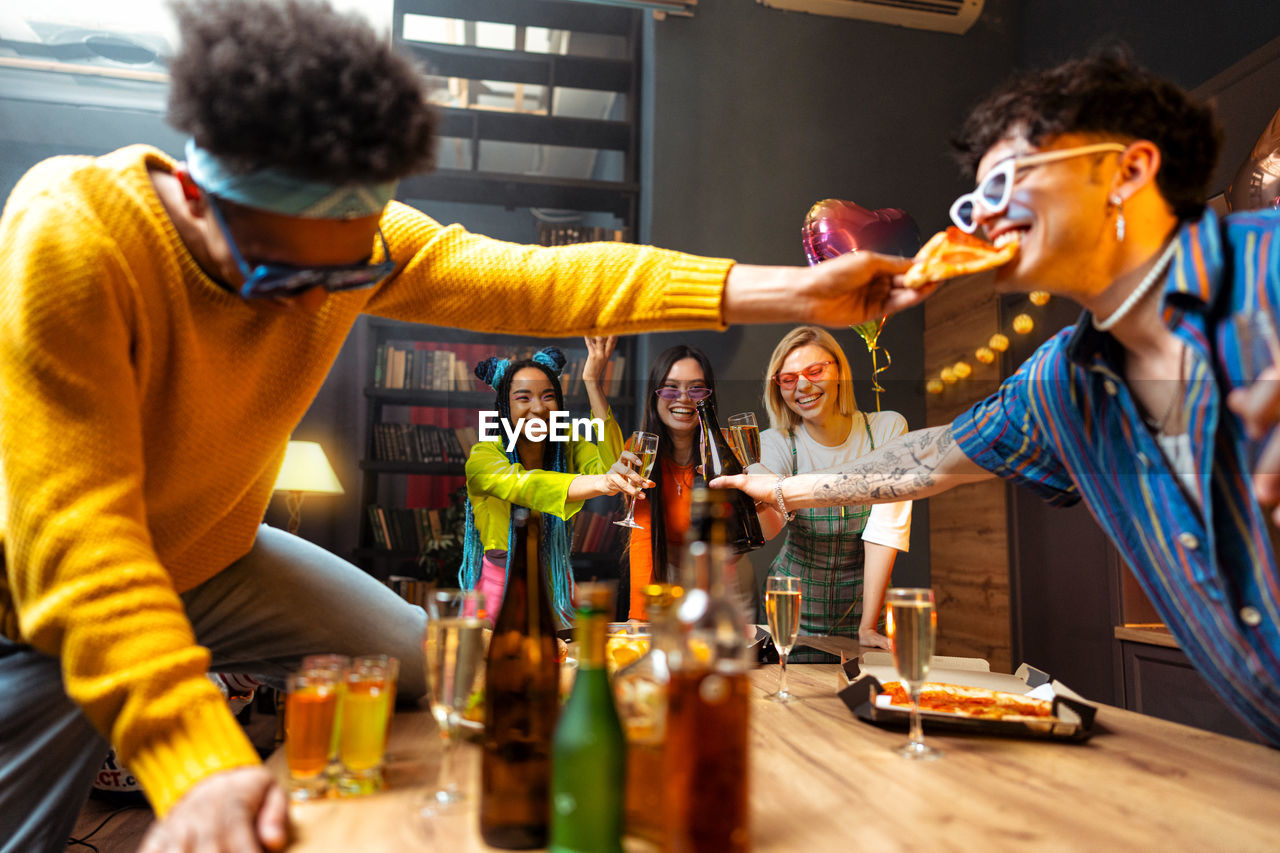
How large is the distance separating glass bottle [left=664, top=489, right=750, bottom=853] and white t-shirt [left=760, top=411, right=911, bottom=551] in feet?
6.49

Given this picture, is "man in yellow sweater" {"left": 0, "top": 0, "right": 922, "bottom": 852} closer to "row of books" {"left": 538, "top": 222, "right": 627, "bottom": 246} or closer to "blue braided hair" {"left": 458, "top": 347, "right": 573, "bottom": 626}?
"blue braided hair" {"left": 458, "top": 347, "right": 573, "bottom": 626}

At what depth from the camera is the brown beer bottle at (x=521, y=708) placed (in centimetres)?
65

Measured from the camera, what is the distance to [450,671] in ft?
2.43

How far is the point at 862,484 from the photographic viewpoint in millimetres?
1516

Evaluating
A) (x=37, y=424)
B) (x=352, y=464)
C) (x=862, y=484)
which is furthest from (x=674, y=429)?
(x=352, y=464)

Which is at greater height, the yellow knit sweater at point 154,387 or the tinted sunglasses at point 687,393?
the tinted sunglasses at point 687,393

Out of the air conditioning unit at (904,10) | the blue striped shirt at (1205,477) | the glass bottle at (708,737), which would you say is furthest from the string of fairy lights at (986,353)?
the glass bottle at (708,737)

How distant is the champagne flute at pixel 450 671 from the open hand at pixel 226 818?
0.14 m

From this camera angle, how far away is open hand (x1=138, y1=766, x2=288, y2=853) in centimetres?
62

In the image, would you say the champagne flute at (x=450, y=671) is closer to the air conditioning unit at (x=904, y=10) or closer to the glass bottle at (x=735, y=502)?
the glass bottle at (x=735, y=502)

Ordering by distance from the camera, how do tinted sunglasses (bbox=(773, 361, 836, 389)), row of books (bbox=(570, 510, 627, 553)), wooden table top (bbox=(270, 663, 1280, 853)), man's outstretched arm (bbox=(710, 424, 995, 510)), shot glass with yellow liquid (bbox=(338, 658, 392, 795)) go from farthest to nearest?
row of books (bbox=(570, 510, 627, 553)) → tinted sunglasses (bbox=(773, 361, 836, 389)) → man's outstretched arm (bbox=(710, 424, 995, 510)) → shot glass with yellow liquid (bbox=(338, 658, 392, 795)) → wooden table top (bbox=(270, 663, 1280, 853))

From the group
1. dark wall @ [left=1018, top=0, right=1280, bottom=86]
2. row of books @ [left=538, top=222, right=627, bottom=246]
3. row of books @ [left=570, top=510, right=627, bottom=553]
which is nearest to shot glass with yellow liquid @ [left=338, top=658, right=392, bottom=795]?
row of books @ [left=570, top=510, right=627, bottom=553]

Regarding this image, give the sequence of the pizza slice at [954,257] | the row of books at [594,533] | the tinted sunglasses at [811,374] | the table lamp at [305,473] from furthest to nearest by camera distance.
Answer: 1. the row of books at [594,533]
2. the table lamp at [305,473]
3. the tinted sunglasses at [811,374]
4. the pizza slice at [954,257]

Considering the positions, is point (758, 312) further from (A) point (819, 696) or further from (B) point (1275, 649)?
(B) point (1275, 649)
